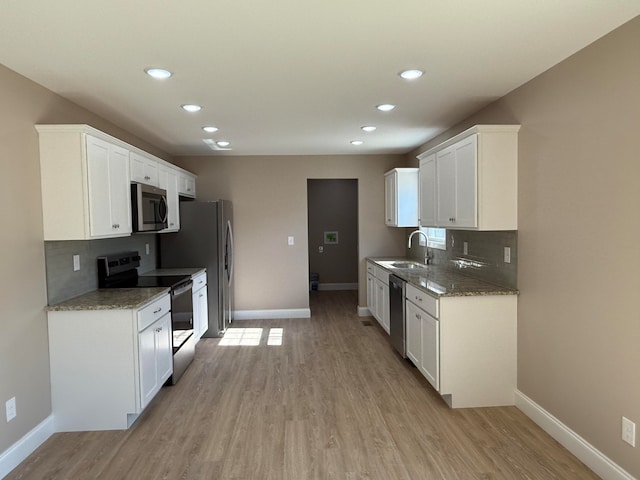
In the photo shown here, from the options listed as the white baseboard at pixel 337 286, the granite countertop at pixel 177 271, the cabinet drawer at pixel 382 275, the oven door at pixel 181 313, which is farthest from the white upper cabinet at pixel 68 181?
the white baseboard at pixel 337 286

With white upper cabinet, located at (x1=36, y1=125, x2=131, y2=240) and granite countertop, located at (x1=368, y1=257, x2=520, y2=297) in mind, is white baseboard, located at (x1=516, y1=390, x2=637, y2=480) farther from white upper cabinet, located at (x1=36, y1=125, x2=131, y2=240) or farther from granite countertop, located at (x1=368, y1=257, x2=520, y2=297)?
white upper cabinet, located at (x1=36, y1=125, x2=131, y2=240)

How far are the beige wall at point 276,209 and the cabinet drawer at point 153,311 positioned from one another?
2558 millimetres

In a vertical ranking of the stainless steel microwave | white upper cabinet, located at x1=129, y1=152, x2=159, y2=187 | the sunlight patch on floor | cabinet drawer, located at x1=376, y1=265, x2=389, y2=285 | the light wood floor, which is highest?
white upper cabinet, located at x1=129, y1=152, x2=159, y2=187

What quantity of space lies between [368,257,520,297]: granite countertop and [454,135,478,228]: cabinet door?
51 cm

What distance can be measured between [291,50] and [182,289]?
101 inches

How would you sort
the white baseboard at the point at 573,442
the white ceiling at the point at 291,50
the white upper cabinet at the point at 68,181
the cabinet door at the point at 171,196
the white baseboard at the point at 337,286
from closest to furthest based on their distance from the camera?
the white ceiling at the point at 291,50, the white baseboard at the point at 573,442, the white upper cabinet at the point at 68,181, the cabinet door at the point at 171,196, the white baseboard at the point at 337,286

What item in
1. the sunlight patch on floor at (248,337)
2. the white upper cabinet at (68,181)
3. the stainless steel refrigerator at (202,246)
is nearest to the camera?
the white upper cabinet at (68,181)

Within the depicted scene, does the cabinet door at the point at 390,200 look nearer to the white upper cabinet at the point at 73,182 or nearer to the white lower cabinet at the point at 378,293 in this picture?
the white lower cabinet at the point at 378,293

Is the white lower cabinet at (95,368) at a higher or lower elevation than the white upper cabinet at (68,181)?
lower

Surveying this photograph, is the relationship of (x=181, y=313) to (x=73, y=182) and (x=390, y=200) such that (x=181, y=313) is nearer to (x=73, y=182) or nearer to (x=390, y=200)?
(x=73, y=182)

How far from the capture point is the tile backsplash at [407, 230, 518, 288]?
10.4ft

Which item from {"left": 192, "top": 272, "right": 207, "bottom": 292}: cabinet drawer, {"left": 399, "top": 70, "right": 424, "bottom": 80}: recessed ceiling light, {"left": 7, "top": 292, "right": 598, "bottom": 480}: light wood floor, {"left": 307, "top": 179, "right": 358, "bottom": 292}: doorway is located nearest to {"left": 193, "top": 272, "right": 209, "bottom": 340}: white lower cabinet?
{"left": 192, "top": 272, "right": 207, "bottom": 292}: cabinet drawer

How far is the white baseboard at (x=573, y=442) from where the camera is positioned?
7.20 feet

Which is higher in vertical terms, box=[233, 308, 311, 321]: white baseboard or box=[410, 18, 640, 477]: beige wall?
box=[410, 18, 640, 477]: beige wall
